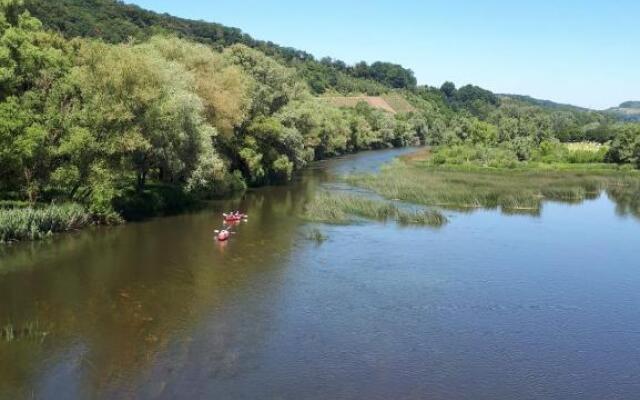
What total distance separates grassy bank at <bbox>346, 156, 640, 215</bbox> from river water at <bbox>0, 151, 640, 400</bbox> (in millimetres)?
11366

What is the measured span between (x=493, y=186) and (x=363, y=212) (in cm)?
2238

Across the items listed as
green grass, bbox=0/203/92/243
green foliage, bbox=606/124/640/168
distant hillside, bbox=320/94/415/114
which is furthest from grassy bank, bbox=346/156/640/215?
distant hillside, bbox=320/94/415/114

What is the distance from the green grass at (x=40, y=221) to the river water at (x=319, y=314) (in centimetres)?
99

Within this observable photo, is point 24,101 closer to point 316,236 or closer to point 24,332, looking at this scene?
point 316,236

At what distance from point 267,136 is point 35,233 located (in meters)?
27.9

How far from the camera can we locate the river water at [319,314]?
19.2 meters

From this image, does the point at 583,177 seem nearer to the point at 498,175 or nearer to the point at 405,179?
the point at 498,175

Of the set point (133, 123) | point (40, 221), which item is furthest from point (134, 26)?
point (40, 221)

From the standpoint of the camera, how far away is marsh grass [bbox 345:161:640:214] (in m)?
52.4

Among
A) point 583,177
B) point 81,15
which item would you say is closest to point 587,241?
point 583,177

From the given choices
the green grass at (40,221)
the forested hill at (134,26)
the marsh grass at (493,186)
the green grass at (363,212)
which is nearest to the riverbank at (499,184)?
the marsh grass at (493,186)

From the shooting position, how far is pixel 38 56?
3697 centimetres

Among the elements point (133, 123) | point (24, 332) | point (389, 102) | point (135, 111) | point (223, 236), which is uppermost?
point (389, 102)

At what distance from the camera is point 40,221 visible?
34.6 meters
